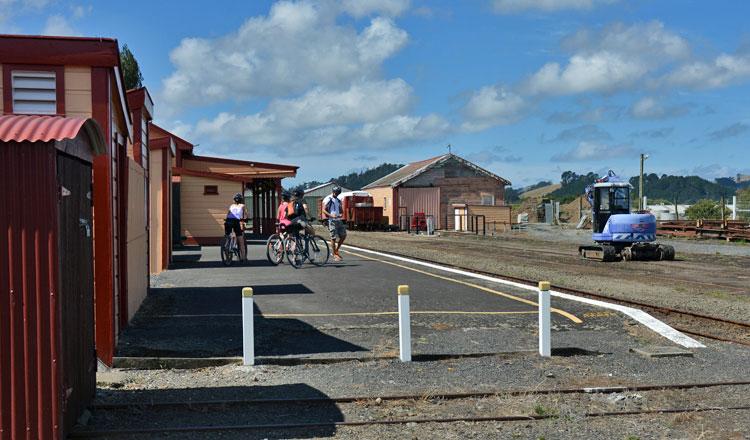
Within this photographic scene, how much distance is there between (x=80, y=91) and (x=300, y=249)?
31.8 ft

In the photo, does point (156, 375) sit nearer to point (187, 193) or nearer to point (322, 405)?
point (322, 405)

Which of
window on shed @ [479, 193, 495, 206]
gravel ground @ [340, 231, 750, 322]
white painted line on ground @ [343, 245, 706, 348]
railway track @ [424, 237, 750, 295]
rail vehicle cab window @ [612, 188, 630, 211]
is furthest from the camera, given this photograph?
window on shed @ [479, 193, 495, 206]

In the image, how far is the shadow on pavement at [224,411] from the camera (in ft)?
19.9

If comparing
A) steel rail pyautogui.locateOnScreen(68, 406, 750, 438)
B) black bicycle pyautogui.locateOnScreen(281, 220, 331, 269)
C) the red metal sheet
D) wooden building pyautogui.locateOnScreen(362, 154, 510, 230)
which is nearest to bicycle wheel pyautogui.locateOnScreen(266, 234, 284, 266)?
black bicycle pyautogui.locateOnScreen(281, 220, 331, 269)

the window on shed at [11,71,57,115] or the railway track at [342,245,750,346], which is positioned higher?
the window on shed at [11,71,57,115]

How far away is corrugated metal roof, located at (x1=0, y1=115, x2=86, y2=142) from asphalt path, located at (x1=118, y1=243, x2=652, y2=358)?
3.70 metres

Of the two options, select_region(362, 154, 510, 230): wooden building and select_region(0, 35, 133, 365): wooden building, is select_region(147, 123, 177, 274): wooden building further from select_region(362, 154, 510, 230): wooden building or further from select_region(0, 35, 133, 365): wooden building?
select_region(362, 154, 510, 230): wooden building

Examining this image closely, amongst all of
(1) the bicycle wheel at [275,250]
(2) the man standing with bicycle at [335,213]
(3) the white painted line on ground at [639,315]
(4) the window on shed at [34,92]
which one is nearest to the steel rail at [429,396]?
(3) the white painted line on ground at [639,315]

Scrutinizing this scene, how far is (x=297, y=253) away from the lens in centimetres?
1745

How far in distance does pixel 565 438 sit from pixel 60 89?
584cm

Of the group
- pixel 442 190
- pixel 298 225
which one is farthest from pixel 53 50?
pixel 442 190

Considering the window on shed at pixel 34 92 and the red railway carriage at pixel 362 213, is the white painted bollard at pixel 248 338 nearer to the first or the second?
the window on shed at pixel 34 92

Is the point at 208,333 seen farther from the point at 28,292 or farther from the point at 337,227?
the point at 337,227

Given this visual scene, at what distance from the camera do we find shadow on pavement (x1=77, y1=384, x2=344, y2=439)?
6070 millimetres
